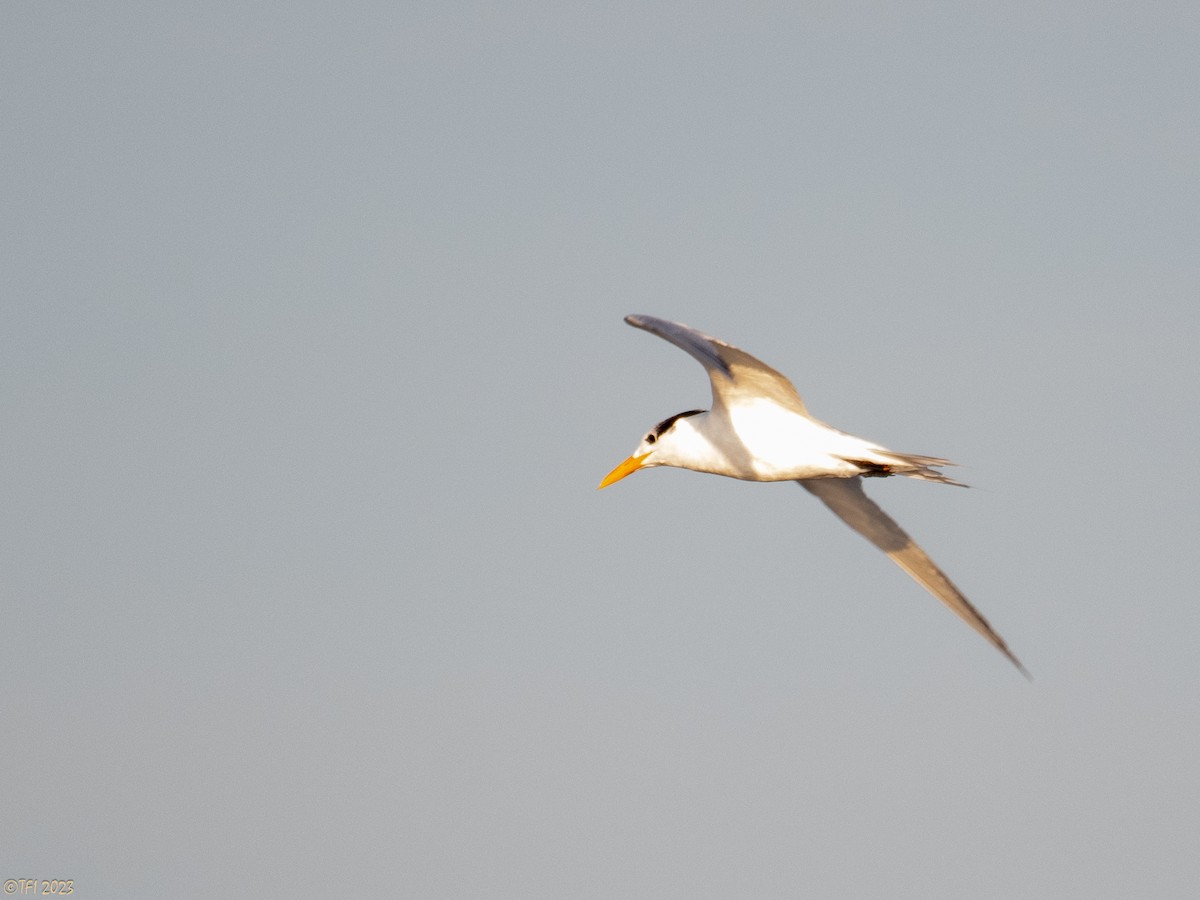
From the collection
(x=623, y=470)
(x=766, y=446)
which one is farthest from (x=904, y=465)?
(x=623, y=470)

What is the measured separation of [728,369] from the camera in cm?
1859

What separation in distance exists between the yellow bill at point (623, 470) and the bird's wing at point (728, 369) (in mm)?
1836

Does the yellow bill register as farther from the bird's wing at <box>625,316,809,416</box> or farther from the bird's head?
the bird's wing at <box>625,316,809,416</box>

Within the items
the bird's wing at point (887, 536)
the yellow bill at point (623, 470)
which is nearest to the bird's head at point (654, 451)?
the yellow bill at point (623, 470)

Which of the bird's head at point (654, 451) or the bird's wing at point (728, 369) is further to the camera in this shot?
the bird's head at point (654, 451)

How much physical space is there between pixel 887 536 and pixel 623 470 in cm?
399

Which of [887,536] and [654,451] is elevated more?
[654,451]

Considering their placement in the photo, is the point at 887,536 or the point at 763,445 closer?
the point at 763,445

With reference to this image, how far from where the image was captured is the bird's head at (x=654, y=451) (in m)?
20.6

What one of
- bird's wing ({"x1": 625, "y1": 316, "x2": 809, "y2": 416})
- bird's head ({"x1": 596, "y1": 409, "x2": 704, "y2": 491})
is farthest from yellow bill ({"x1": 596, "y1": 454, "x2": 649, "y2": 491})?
bird's wing ({"x1": 625, "y1": 316, "x2": 809, "y2": 416})

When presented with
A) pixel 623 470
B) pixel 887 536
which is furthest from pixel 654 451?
pixel 887 536

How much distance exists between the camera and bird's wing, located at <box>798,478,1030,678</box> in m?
20.9

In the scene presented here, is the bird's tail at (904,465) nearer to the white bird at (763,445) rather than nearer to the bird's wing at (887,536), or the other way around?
the white bird at (763,445)

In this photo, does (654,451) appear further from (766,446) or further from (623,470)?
(766,446)
